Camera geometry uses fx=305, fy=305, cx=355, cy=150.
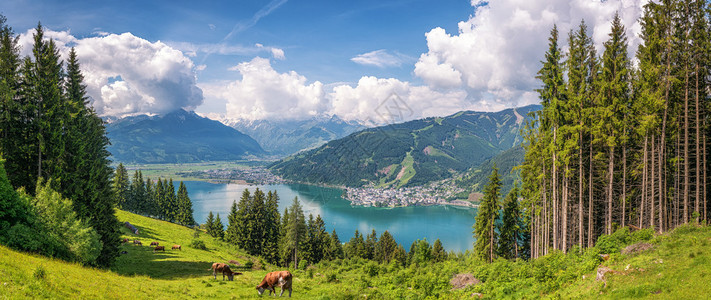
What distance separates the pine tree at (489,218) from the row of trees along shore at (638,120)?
9887 millimetres

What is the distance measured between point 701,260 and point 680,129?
13.8m

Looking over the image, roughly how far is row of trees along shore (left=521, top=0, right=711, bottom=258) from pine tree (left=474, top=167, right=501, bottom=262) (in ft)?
32.4

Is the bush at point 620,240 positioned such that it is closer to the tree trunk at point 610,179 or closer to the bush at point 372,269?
the tree trunk at point 610,179

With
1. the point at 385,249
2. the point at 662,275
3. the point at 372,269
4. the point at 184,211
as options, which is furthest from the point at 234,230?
the point at 662,275

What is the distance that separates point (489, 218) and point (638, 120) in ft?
65.2

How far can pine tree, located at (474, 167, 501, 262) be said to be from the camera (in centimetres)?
3731

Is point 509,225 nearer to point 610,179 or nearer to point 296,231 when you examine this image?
point 610,179

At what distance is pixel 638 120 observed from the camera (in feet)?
71.3

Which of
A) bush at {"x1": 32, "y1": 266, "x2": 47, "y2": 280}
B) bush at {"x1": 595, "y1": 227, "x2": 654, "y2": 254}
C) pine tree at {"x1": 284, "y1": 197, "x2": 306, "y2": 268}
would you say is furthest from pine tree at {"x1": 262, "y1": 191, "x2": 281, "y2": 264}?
bush at {"x1": 595, "y1": 227, "x2": 654, "y2": 254}

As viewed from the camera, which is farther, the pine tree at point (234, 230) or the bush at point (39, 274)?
the pine tree at point (234, 230)

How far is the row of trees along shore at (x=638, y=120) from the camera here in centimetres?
2100

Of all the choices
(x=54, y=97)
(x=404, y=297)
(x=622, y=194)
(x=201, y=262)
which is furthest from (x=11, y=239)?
(x=622, y=194)

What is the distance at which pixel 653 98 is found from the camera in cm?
2069

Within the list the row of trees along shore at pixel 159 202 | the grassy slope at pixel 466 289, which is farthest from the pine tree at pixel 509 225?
the row of trees along shore at pixel 159 202
